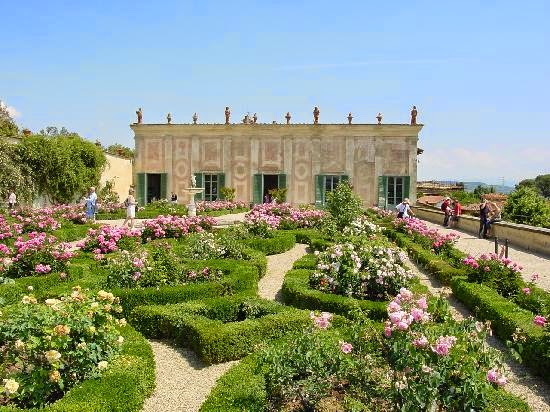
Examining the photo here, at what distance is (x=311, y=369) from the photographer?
15.8ft

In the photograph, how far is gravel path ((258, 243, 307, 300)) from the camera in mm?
9750

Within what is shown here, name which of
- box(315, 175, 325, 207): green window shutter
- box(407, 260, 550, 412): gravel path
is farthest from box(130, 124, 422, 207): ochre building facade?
box(407, 260, 550, 412): gravel path

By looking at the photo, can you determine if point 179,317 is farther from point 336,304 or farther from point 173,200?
point 173,200

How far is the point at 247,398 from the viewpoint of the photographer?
484 cm

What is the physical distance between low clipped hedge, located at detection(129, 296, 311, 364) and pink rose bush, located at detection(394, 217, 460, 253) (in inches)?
261

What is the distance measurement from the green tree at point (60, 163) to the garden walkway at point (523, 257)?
18.0 m

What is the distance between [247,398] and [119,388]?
114cm

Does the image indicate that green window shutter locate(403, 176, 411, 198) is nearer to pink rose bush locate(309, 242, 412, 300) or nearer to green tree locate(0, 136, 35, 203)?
green tree locate(0, 136, 35, 203)

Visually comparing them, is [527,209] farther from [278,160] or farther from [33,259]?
[33,259]

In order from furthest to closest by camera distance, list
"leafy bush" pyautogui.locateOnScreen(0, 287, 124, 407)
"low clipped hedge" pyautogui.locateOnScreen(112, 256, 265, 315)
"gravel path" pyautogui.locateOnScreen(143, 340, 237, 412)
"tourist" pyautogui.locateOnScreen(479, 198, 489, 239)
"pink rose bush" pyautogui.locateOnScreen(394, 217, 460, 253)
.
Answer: "tourist" pyautogui.locateOnScreen(479, 198, 489, 239), "pink rose bush" pyautogui.locateOnScreen(394, 217, 460, 253), "low clipped hedge" pyautogui.locateOnScreen(112, 256, 265, 315), "gravel path" pyautogui.locateOnScreen(143, 340, 237, 412), "leafy bush" pyautogui.locateOnScreen(0, 287, 124, 407)

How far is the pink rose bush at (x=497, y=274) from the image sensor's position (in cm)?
891

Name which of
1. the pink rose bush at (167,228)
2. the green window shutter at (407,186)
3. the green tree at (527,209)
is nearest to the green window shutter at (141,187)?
the green window shutter at (407,186)

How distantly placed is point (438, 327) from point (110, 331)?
10.3 ft

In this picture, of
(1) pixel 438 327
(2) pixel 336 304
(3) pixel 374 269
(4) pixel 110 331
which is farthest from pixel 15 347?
(3) pixel 374 269
